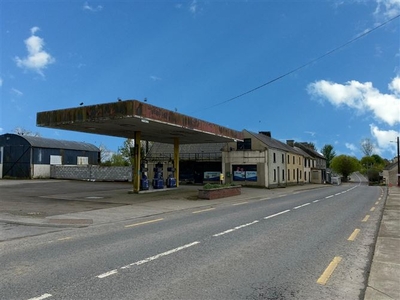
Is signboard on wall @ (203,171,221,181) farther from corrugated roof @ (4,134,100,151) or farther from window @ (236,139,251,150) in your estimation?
corrugated roof @ (4,134,100,151)

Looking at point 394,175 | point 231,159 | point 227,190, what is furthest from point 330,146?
point 227,190

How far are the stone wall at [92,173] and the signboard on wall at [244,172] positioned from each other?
1407cm

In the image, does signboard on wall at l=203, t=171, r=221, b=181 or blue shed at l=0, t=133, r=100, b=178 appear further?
blue shed at l=0, t=133, r=100, b=178

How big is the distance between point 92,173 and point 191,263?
44563 mm

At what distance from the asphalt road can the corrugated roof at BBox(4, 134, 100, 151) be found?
150ft

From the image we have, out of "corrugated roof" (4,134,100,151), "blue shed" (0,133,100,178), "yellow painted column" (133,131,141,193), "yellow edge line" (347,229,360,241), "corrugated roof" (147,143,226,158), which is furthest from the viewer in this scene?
"corrugated roof" (4,134,100,151)

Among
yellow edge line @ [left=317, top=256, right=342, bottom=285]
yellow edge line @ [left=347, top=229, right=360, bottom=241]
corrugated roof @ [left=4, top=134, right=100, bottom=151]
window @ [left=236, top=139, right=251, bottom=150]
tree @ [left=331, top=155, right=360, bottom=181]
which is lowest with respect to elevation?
yellow edge line @ [left=347, top=229, right=360, bottom=241]

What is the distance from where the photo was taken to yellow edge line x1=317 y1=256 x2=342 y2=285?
5.51 metres

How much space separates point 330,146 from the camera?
456 feet

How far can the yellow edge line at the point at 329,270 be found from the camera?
5.51 meters

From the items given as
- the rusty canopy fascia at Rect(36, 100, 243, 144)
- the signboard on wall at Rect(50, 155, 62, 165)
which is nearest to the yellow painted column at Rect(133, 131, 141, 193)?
the rusty canopy fascia at Rect(36, 100, 243, 144)

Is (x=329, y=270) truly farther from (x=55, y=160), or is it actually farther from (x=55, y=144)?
(x=55, y=144)

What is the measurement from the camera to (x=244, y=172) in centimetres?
4412

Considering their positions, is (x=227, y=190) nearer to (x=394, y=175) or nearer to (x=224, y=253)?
(x=224, y=253)
